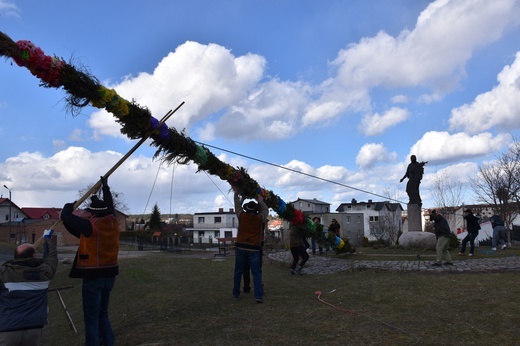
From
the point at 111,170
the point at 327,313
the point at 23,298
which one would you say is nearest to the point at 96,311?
the point at 23,298

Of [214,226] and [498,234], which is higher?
[498,234]

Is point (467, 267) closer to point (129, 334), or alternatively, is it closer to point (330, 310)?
point (330, 310)

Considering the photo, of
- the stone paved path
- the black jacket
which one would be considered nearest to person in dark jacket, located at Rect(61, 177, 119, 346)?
the stone paved path

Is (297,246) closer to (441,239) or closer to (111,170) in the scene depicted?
(441,239)

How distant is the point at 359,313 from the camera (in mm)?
6520

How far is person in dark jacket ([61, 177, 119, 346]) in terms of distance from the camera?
5035 millimetres

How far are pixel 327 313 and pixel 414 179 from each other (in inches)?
492

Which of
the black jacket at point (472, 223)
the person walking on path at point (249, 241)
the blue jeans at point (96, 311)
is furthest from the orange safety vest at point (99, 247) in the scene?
the black jacket at point (472, 223)

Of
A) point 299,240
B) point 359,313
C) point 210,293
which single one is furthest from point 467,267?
point 210,293

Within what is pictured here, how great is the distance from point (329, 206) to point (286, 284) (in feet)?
215

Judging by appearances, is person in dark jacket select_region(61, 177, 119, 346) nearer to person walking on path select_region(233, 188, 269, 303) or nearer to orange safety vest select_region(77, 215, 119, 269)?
orange safety vest select_region(77, 215, 119, 269)

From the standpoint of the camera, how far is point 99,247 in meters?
5.20

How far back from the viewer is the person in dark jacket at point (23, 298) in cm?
422

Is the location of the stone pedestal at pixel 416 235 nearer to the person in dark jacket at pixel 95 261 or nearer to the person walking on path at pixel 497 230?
the person walking on path at pixel 497 230
